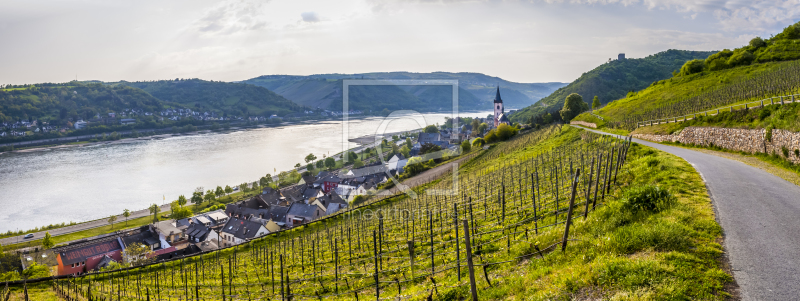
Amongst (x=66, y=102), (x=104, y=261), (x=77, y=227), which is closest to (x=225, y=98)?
(x=66, y=102)

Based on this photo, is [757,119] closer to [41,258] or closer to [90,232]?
[41,258]

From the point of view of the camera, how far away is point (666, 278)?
463cm

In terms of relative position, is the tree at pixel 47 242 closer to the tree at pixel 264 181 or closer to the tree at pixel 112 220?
the tree at pixel 112 220

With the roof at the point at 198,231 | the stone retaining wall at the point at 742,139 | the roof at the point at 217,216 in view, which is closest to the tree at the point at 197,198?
the roof at the point at 217,216

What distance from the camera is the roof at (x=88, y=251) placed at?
101ft

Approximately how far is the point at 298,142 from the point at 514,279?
87095mm

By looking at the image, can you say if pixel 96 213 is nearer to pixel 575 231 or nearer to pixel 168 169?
pixel 168 169

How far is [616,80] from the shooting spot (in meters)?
101

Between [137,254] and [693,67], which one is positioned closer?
[137,254]

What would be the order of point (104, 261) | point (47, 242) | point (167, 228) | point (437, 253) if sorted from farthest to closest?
point (167, 228)
point (47, 242)
point (104, 261)
point (437, 253)

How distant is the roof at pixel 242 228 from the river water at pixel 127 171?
550 inches

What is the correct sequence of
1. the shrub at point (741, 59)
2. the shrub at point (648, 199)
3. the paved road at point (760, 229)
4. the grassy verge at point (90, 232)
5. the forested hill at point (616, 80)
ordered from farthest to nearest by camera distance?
the forested hill at point (616, 80), the shrub at point (741, 59), the grassy verge at point (90, 232), the shrub at point (648, 199), the paved road at point (760, 229)

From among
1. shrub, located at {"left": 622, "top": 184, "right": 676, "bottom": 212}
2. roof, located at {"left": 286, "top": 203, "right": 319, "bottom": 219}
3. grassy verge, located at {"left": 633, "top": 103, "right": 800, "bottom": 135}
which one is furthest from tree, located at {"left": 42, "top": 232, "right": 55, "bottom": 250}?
grassy verge, located at {"left": 633, "top": 103, "right": 800, "bottom": 135}

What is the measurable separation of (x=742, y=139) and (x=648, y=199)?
1085 centimetres
